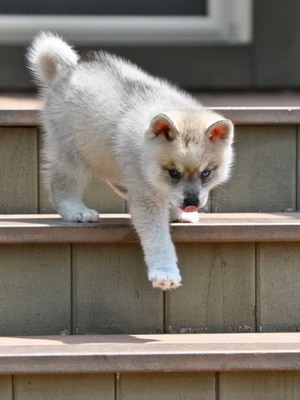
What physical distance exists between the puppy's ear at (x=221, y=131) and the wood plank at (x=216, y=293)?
328 mm

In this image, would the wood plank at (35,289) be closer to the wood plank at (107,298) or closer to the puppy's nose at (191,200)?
the wood plank at (107,298)

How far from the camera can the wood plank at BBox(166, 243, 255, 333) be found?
3473mm

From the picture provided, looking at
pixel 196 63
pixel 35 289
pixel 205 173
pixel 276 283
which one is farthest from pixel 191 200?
pixel 196 63

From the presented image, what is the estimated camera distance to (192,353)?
311 centimetres

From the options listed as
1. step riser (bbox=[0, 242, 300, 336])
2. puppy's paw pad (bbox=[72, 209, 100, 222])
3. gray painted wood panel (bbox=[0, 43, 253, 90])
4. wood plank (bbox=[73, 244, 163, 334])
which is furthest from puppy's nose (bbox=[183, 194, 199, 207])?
gray painted wood panel (bbox=[0, 43, 253, 90])

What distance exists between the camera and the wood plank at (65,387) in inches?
123

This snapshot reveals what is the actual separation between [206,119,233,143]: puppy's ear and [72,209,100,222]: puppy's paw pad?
1.51ft

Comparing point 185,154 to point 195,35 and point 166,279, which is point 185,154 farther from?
point 195,35

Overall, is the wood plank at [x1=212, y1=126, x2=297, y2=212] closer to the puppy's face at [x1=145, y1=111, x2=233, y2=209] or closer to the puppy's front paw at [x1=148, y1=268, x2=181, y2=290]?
the puppy's face at [x1=145, y1=111, x2=233, y2=209]

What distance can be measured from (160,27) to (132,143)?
1587mm

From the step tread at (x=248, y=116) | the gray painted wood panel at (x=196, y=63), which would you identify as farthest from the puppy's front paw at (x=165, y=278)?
the gray painted wood panel at (x=196, y=63)

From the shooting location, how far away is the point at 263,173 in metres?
3.96

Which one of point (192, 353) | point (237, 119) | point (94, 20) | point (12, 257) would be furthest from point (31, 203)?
point (94, 20)

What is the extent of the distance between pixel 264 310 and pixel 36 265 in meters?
0.69
